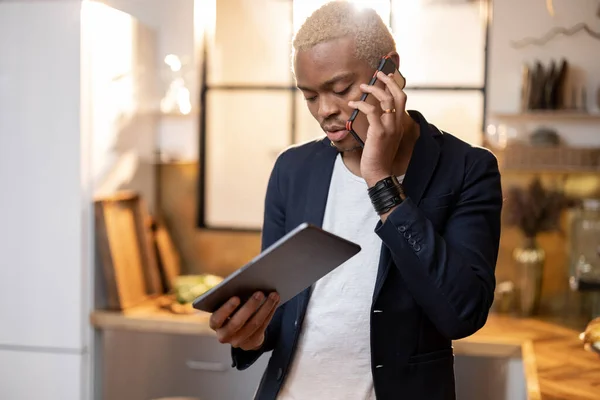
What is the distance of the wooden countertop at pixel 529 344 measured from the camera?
5.83 feet

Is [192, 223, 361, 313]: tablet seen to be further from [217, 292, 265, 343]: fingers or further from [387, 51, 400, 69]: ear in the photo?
[387, 51, 400, 69]: ear

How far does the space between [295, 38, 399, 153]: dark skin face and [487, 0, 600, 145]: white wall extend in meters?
1.60

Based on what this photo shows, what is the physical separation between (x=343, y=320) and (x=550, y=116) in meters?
1.63

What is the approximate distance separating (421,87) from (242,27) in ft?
2.42

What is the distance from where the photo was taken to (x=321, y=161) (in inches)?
58.1

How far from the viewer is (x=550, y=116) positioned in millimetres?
2727

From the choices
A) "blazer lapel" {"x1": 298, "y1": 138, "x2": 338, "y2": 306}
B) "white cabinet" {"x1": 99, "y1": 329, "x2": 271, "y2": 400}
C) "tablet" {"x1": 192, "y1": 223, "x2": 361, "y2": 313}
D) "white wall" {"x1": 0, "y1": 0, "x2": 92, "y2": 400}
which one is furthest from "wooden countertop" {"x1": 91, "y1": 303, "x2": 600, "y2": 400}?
"tablet" {"x1": 192, "y1": 223, "x2": 361, "y2": 313}

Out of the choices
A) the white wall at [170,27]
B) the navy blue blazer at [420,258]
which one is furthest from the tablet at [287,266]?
the white wall at [170,27]

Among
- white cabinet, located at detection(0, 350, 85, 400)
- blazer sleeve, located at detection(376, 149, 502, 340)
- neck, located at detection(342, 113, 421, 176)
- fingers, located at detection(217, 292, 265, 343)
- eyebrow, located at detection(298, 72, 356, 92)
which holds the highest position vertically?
eyebrow, located at detection(298, 72, 356, 92)

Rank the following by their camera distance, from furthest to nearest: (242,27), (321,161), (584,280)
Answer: (242,27) < (584,280) < (321,161)

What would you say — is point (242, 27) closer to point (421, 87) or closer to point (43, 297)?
point (421, 87)

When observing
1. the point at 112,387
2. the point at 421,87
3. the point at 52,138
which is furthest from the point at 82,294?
the point at 421,87

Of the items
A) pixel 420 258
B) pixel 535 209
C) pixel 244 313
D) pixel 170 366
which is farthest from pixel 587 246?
pixel 244 313

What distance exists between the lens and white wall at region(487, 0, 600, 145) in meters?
2.72
